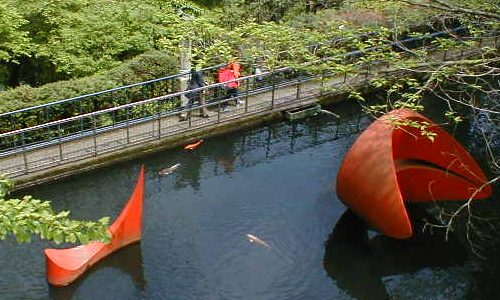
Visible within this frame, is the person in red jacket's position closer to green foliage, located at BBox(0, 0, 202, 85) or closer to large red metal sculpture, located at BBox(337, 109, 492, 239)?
green foliage, located at BBox(0, 0, 202, 85)

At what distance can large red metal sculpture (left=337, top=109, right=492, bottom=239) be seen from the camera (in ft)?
41.8

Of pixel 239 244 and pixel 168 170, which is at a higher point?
pixel 168 170

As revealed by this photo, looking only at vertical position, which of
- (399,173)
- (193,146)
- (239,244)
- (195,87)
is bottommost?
(239,244)

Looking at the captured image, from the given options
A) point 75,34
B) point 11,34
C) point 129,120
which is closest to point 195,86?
point 129,120

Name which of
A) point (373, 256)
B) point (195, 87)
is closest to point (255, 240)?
point (373, 256)

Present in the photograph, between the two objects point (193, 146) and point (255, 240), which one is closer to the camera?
point (255, 240)

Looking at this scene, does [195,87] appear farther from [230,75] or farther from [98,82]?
[98,82]

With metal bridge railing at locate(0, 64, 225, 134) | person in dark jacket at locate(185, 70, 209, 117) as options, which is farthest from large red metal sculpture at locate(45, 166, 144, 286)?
person in dark jacket at locate(185, 70, 209, 117)

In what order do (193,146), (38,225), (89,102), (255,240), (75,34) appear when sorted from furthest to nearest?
(193,146) < (75,34) < (89,102) < (255,240) < (38,225)

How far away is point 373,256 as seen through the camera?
1315cm

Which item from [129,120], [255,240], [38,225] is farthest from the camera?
[129,120]

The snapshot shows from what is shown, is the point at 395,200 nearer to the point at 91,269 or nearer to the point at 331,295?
the point at 331,295

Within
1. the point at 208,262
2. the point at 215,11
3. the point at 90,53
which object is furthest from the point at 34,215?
the point at 215,11

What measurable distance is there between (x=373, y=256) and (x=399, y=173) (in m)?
2.28
